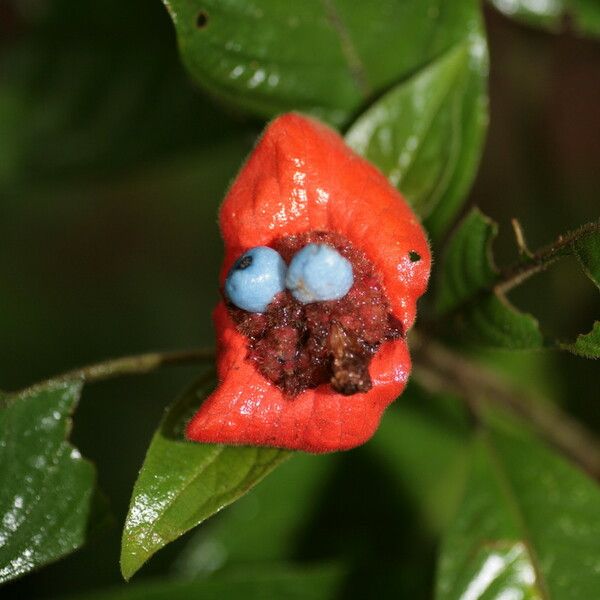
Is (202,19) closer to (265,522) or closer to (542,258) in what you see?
(542,258)

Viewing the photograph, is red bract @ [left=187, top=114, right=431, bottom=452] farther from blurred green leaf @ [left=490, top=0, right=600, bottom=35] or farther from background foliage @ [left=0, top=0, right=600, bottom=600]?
blurred green leaf @ [left=490, top=0, right=600, bottom=35]

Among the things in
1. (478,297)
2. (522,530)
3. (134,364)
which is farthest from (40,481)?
(522,530)

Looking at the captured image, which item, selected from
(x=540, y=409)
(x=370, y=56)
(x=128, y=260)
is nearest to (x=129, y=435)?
(x=128, y=260)

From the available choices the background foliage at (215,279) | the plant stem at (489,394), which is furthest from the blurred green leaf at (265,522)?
the plant stem at (489,394)

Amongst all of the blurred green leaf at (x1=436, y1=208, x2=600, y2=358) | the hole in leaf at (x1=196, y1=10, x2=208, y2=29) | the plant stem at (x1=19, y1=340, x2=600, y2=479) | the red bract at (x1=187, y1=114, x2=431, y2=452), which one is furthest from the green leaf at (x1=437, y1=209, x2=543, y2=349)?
the hole in leaf at (x1=196, y1=10, x2=208, y2=29)

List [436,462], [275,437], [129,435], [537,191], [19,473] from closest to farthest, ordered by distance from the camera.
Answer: [275,437] < [19,473] < [436,462] < [537,191] < [129,435]

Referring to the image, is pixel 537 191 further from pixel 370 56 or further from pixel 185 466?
pixel 185 466
